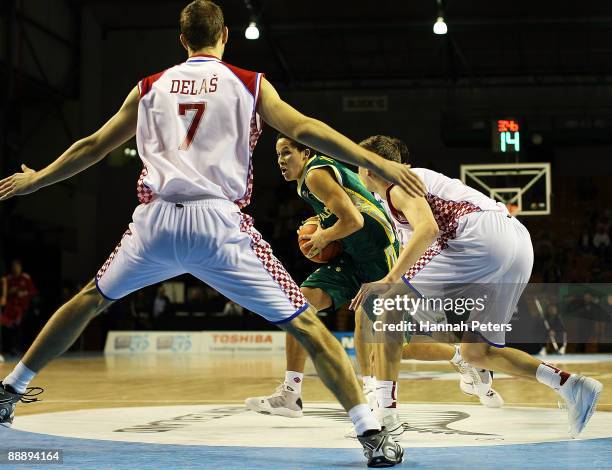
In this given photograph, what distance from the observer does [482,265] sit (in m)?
5.29

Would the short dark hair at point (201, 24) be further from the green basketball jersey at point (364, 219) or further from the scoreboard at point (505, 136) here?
the scoreboard at point (505, 136)

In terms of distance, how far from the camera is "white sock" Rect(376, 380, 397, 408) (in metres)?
4.57

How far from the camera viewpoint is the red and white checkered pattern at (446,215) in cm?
525

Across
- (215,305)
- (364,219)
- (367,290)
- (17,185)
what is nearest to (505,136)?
(215,305)

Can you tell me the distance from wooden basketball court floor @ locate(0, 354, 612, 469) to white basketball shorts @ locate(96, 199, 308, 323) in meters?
0.67

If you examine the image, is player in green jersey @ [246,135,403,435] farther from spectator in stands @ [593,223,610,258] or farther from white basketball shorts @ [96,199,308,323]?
spectator in stands @ [593,223,610,258]

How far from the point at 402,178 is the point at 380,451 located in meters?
1.06

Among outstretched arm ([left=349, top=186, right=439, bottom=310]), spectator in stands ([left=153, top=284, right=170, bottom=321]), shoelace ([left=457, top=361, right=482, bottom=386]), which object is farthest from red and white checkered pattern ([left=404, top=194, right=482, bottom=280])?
spectator in stands ([left=153, top=284, right=170, bottom=321])

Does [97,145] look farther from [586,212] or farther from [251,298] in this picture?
[586,212]

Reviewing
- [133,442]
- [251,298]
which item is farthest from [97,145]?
[133,442]

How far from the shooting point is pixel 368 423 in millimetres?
3695

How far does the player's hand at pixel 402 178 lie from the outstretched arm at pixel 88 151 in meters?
1.11

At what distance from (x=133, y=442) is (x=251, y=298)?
1.15 metres

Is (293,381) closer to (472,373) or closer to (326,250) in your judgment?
(326,250)
